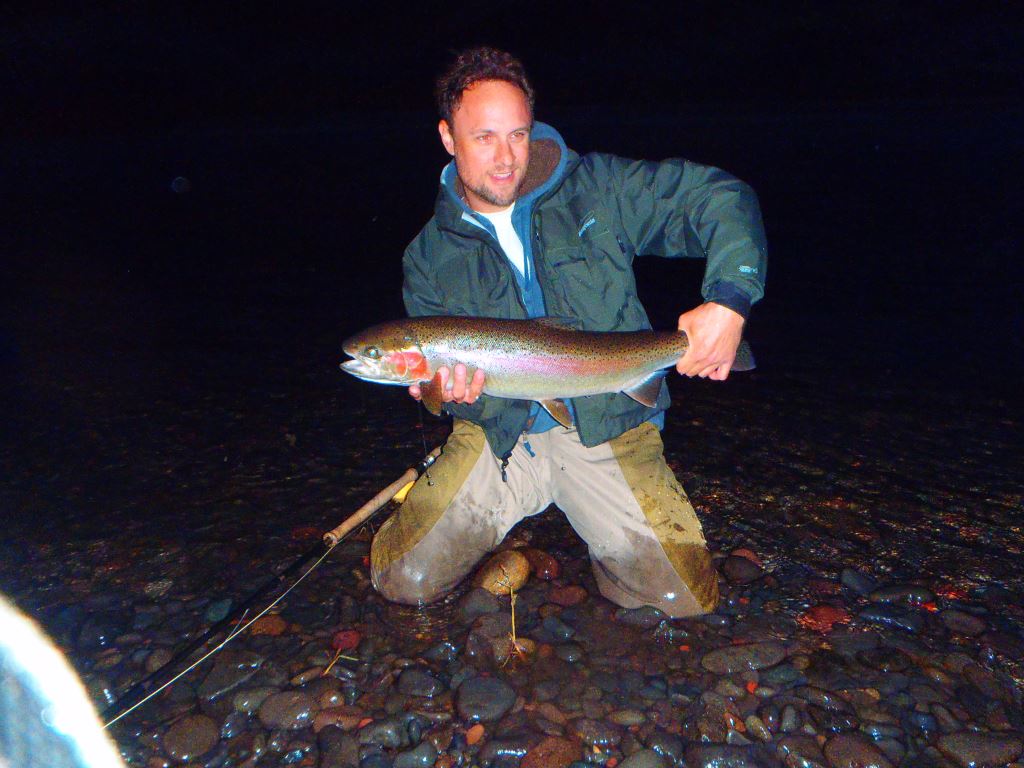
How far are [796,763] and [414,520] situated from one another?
6.88ft

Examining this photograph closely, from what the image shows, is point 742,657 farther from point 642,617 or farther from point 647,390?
point 647,390

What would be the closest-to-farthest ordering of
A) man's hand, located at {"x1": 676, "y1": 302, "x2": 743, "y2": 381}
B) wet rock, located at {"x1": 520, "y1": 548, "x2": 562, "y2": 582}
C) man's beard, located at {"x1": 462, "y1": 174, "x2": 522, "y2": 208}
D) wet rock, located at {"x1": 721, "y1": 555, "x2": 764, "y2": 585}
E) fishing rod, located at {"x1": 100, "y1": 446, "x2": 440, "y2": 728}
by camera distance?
fishing rod, located at {"x1": 100, "y1": 446, "x2": 440, "y2": 728}
man's hand, located at {"x1": 676, "y1": 302, "x2": 743, "y2": 381}
man's beard, located at {"x1": 462, "y1": 174, "x2": 522, "y2": 208}
wet rock, located at {"x1": 721, "y1": 555, "x2": 764, "y2": 585}
wet rock, located at {"x1": 520, "y1": 548, "x2": 562, "y2": 582}

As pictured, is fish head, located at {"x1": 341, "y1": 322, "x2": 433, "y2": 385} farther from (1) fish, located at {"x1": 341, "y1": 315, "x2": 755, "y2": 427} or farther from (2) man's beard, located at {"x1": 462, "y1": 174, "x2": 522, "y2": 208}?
(2) man's beard, located at {"x1": 462, "y1": 174, "x2": 522, "y2": 208}

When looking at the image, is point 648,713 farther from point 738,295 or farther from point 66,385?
point 66,385

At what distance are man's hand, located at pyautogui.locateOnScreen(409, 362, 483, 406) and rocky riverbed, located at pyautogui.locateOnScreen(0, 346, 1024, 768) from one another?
1.00m

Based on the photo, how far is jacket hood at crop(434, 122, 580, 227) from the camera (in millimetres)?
3877

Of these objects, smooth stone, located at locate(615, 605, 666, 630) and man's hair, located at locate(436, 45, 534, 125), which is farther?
man's hair, located at locate(436, 45, 534, 125)

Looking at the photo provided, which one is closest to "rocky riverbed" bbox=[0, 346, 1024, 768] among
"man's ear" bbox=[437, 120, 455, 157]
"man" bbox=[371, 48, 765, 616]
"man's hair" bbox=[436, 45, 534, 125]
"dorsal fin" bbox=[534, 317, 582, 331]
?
"man" bbox=[371, 48, 765, 616]

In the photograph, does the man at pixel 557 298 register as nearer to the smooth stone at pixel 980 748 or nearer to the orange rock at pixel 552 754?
the orange rock at pixel 552 754

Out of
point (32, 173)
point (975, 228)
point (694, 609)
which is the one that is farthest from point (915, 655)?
point (32, 173)

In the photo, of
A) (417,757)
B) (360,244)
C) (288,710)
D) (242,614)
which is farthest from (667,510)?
(360,244)

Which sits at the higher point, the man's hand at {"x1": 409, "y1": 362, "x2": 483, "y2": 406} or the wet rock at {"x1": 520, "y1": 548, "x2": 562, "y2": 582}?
the man's hand at {"x1": 409, "y1": 362, "x2": 483, "y2": 406}

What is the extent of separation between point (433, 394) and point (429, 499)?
604mm

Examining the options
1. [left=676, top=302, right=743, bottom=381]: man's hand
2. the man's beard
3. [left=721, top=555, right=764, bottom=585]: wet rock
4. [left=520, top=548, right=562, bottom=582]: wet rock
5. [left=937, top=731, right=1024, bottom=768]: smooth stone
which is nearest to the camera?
[left=937, top=731, right=1024, bottom=768]: smooth stone
